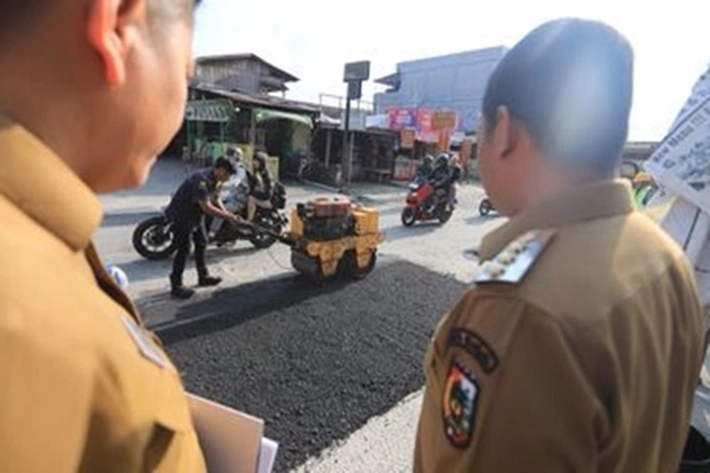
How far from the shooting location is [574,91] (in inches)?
38.7

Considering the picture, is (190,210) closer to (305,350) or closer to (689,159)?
(305,350)

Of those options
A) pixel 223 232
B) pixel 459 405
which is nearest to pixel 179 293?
pixel 223 232

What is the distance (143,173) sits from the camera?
755 millimetres

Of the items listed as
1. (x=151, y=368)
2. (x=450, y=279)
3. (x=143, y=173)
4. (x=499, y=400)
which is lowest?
(x=450, y=279)

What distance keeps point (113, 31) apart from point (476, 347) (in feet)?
2.39

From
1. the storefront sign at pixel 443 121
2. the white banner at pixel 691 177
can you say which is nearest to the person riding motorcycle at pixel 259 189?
the white banner at pixel 691 177

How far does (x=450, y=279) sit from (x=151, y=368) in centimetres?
612

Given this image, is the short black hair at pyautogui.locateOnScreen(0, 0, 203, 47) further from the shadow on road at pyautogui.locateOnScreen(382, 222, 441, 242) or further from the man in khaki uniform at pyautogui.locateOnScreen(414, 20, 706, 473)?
the shadow on road at pyautogui.locateOnScreen(382, 222, 441, 242)

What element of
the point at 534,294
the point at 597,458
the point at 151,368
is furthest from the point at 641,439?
the point at 151,368

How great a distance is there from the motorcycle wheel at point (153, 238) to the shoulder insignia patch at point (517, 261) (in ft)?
18.0

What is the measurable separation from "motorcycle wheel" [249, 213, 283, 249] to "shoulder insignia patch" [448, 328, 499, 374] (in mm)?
6008

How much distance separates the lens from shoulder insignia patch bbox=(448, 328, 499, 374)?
0.86 m

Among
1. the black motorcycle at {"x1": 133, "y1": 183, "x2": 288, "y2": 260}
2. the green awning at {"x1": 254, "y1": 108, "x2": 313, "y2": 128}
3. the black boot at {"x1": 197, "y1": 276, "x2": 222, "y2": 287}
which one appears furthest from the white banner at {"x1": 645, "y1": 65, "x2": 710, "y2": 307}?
the green awning at {"x1": 254, "y1": 108, "x2": 313, "y2": 128}

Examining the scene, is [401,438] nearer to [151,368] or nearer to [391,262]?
[151,368]
